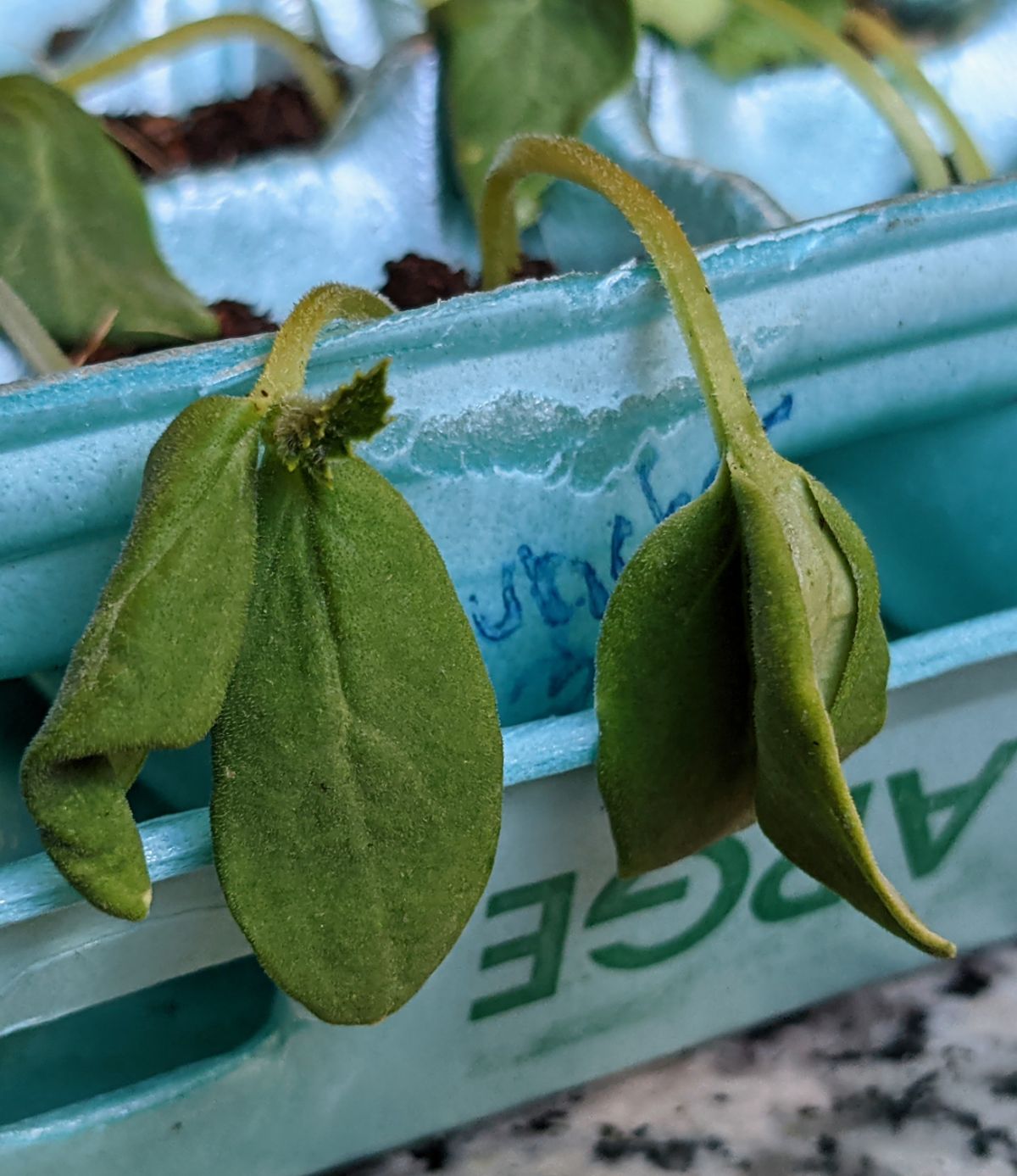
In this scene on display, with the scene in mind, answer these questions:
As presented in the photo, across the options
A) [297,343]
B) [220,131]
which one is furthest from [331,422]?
[220,131]

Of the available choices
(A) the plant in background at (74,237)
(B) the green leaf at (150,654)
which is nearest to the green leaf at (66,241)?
(A) the plant in background at (74,237)

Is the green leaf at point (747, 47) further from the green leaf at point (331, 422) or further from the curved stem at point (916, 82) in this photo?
the green leaf at point (331, 422)

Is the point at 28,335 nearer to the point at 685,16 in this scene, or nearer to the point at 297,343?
Answer: the point at 297,343

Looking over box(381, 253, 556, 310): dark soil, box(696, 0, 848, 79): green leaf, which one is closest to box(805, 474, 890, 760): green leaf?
box(381, 253, 556, 310): dark soil

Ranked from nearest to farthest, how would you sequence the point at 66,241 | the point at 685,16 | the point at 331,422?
the point at 331,422, the point at 66,241, the point at 685,16

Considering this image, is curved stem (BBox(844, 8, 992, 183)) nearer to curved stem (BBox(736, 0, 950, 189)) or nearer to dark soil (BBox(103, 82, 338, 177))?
curved stem (BBox(736, 0, 950, 189))

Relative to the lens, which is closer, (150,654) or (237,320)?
(150,654)
